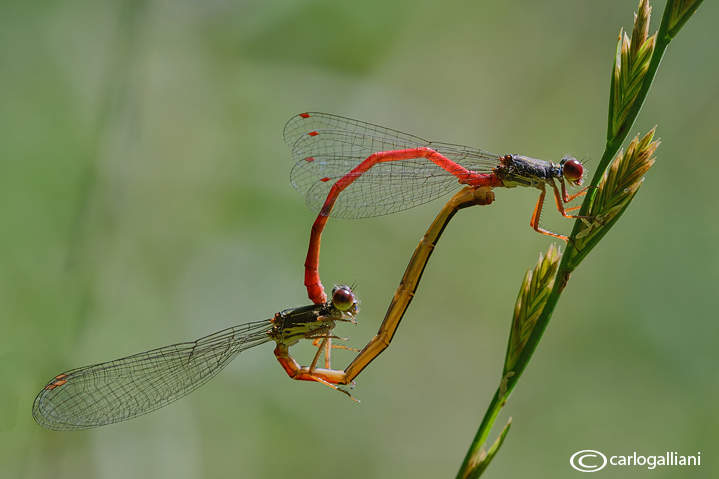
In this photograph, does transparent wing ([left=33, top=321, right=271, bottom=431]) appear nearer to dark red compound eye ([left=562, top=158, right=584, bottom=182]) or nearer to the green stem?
the green stem

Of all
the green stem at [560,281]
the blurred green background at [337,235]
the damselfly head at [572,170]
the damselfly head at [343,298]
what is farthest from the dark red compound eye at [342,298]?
the blurred green background at [337,235]

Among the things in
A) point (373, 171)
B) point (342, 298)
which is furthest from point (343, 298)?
point (373, 171)

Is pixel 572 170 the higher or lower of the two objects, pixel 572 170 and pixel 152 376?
the higher

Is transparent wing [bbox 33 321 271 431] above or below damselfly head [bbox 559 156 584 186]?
below

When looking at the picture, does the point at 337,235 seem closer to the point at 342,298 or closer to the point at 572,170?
the point at 342,298

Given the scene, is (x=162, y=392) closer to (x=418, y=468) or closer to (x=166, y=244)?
(x=166, y=244)

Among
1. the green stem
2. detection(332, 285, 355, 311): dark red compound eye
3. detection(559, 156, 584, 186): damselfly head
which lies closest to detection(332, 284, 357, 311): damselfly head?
detection(332, 285, 355, 311): dark red compound eye

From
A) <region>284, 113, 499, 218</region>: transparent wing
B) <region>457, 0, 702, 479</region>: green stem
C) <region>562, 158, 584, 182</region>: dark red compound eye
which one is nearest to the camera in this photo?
<region>457, 0, 702, 479</region>: green stem

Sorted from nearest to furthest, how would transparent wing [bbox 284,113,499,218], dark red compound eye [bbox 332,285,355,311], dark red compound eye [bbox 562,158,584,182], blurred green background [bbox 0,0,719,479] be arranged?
dark red compound eye [bbox 332,285,355,311] < dark red compound eye [bbox 562,158,584,182] < transparent wing [bbox 284,113,499,218] < blurred green background [bbox 0,0,719,479]
